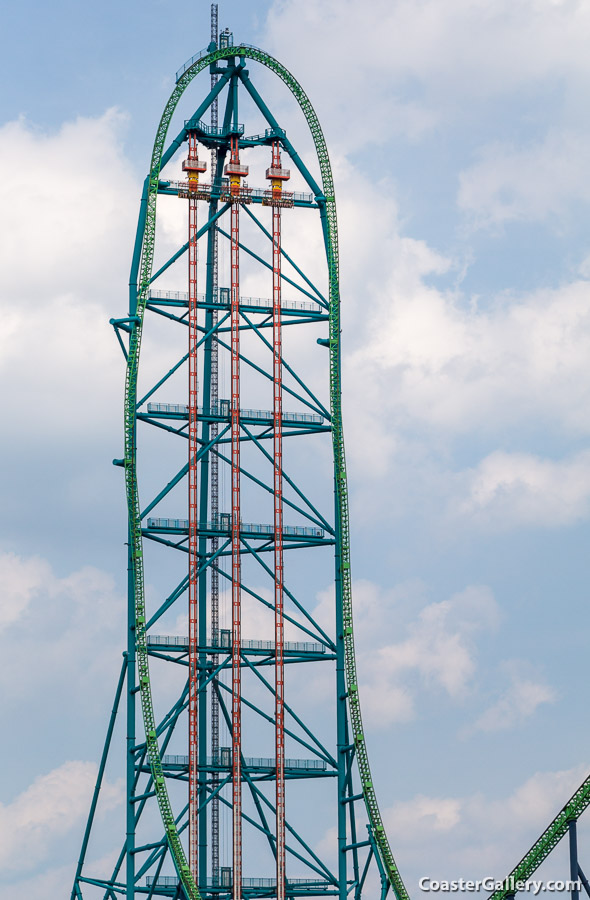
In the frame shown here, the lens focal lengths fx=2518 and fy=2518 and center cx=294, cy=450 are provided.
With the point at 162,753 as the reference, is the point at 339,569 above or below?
above

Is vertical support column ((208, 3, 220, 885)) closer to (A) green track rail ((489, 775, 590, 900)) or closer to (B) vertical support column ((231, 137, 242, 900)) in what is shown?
(B) vertical support column ((231, 137, 242, 900))

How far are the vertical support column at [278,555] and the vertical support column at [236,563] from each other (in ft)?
6.68

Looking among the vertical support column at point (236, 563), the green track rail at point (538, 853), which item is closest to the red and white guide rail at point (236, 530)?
the vertical support column at point (236, 563)

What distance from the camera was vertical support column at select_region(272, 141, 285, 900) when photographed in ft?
426

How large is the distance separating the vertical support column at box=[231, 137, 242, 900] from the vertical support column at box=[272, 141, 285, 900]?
80.1 inches

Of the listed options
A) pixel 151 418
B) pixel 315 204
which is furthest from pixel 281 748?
pixel 315 204

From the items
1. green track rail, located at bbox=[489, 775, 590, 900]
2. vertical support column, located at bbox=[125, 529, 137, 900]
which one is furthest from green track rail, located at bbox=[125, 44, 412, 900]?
green track rail, located at bbox=[489, 775, 590, 900]

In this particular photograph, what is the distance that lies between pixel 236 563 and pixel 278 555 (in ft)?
7.81

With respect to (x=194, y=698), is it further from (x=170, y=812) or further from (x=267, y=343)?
(x=267, y=343)

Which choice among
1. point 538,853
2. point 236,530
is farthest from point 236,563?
point 538,853

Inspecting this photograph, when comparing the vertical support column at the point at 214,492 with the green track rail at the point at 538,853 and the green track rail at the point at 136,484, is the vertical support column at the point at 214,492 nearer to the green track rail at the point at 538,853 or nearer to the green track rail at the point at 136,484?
the green track rail at the point at 136,484

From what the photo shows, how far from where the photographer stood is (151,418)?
13075 cm

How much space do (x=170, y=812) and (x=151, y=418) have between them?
20452 millimetres

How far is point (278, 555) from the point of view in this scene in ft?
433
